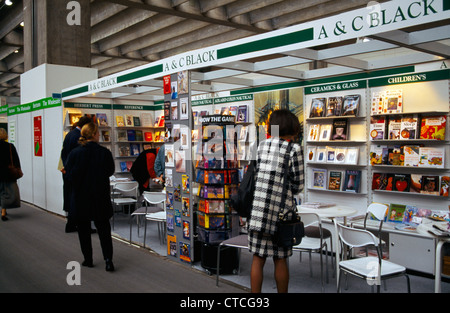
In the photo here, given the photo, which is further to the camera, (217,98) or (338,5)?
(338,5)

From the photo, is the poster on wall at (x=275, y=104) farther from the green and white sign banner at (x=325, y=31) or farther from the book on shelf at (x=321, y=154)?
the green and white sign banner at (x=325, y=31)

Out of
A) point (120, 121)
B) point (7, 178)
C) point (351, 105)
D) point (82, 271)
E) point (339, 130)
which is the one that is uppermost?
point (351, 105)

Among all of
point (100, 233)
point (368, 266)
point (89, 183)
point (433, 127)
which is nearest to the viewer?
point (368, 266)

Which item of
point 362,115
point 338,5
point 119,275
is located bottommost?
point 119,275

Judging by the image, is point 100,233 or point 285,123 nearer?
point 285,123

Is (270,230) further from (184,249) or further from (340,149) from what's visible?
(340,149)

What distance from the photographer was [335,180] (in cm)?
593

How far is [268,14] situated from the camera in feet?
33.7

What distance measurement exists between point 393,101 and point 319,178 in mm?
1562

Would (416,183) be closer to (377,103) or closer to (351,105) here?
(377,103)

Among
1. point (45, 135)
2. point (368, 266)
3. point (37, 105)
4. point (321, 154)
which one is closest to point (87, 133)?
point (368, 266)

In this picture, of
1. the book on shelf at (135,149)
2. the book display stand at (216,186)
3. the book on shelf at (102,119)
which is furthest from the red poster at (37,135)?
the book display stand at (216,186)
